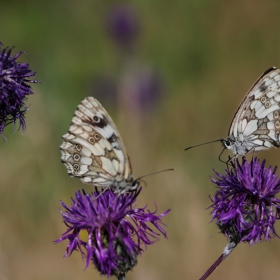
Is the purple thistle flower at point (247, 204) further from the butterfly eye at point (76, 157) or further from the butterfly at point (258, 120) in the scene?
the butterfly eye at point (76, 157)

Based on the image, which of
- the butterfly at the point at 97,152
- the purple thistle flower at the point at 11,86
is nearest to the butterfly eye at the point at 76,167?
the butterfly at the point at 97,152

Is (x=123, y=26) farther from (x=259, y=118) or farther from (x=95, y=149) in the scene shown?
(x=95, y=149)

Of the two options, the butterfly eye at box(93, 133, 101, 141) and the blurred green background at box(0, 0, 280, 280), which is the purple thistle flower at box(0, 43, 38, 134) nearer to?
the butterfly eye at box(93, 133, 101, 141)

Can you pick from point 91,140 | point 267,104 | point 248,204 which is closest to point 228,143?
point 267,104

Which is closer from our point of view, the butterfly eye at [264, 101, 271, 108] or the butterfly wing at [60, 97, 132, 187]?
the butterfly wing at [60, 97, 132, 187]

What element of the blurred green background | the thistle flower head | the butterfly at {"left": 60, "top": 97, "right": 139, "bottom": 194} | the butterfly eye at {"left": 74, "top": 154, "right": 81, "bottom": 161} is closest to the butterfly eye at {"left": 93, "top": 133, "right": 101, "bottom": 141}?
the butterfly at {"left": 60, "top": 97, "right": 139, "bottom": 194}

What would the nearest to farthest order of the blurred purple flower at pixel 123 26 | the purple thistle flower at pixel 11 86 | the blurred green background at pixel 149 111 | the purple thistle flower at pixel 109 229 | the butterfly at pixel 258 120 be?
1. the purple thistle flower at pixel 109 229
2. the purple thistle flower at pixel 11 86
3. the butterfly at pixel 258 120
4. the blurred green background at pixel 149 111
5. the blurred purple flower at pixel 123 26
